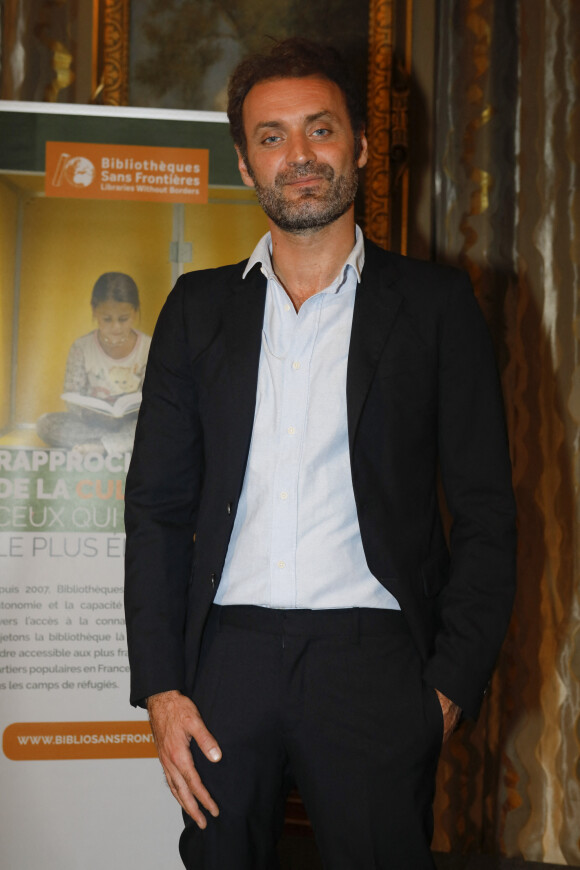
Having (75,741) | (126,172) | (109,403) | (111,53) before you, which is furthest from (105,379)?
(111,53)

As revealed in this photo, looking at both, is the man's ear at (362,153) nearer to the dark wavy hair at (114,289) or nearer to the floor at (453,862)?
the dark wavy hair at (114,289)

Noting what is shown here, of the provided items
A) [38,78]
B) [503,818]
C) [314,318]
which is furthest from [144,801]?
[38,78]

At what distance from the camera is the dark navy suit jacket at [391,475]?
154cm

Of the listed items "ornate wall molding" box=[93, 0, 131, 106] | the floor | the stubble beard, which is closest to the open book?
the stubble beard

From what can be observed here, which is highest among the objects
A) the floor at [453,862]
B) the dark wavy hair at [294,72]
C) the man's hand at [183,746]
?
the dark wavy hair at [294,72]

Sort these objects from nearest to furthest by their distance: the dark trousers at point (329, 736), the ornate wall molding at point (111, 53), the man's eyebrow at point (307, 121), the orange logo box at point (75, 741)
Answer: the dark trousers at point (329, 736), the man's eyebrow at point (307, 121), the orange logo box at point (75, 741), the ornate wall molding at point (111, 53)

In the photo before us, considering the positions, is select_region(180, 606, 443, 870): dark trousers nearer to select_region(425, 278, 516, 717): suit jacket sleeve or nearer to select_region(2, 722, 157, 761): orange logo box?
select_region(425, 278, 516, 717): suit jacket sleeve

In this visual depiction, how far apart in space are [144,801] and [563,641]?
146 cm

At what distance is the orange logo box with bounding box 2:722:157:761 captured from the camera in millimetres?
2381

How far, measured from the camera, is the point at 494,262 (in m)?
2.98

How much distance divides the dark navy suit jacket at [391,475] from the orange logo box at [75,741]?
88cm

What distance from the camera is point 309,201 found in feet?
5.46

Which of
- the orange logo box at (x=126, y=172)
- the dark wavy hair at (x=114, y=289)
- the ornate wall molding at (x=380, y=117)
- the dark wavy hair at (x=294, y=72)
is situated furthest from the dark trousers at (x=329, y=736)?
the ornate wall molding at (x=380, y=117)

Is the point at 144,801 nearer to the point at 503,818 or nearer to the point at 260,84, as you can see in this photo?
the point at 503,818
